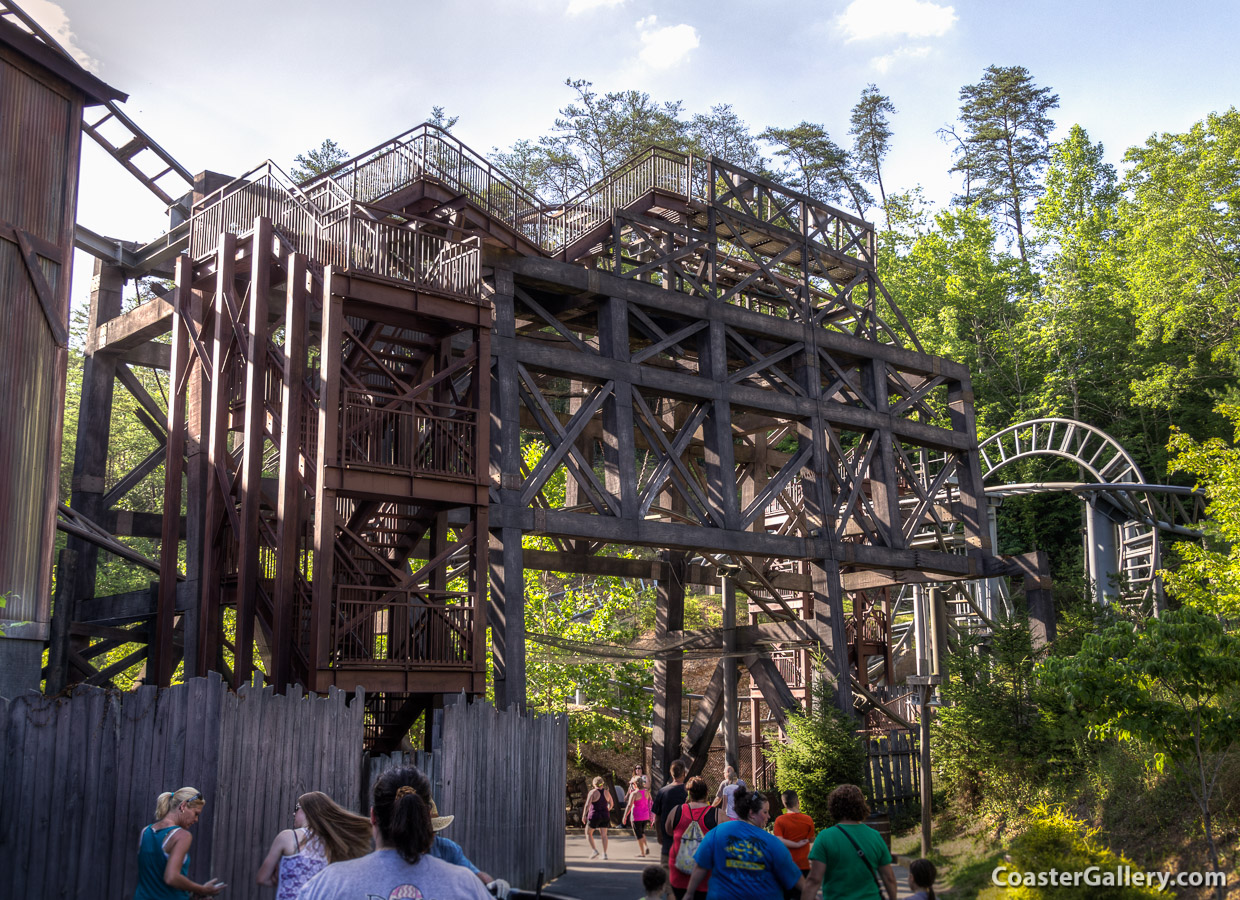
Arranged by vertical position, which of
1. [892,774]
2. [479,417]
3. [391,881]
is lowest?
[892,774]

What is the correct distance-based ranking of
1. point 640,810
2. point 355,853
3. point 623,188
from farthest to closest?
point 623,188
point 640,810
point 355,853

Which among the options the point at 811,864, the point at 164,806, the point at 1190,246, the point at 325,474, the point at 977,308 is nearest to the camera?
the point at 811,864

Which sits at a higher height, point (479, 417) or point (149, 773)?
point (479, 417)

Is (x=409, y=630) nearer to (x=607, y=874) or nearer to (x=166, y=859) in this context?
(x=607, y=874)

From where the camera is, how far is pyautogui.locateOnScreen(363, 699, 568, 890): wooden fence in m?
13.5

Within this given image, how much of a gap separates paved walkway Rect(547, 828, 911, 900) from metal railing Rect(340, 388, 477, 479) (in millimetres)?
6027

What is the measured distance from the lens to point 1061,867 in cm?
1002

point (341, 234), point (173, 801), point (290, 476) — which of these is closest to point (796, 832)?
point (173, 801)

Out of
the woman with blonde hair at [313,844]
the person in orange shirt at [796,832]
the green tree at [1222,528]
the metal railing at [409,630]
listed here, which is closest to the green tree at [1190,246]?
the green tree at [1222,528]

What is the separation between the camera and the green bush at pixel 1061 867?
383 inches

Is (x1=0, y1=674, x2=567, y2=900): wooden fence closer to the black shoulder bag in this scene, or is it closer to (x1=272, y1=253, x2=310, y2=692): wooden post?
(x1=272, y1=253, x2=310, y2=692): wooden post

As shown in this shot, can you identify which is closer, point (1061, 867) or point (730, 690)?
point (1061, 867)

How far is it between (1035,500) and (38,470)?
38.4m

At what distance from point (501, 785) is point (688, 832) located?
13.4 feet
